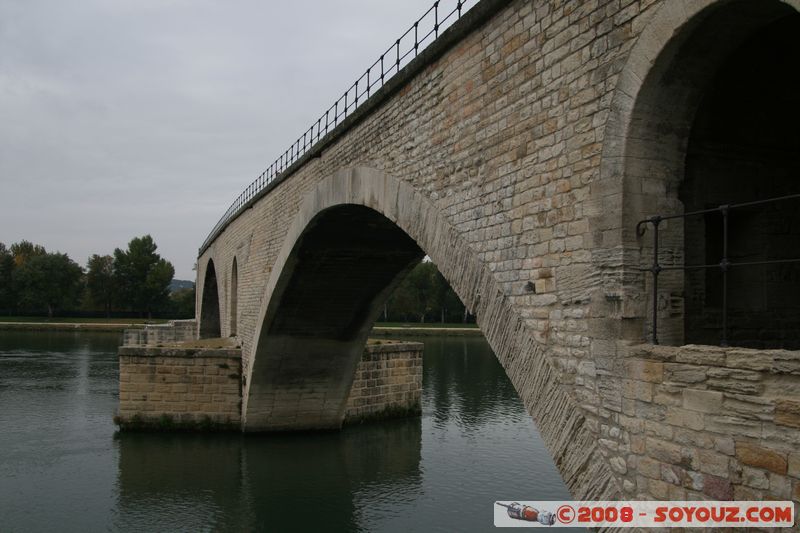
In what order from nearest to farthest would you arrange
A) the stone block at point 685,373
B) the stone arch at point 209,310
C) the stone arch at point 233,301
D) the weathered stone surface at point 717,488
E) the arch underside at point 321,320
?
the weathered stone surface at point 717,488 < the stone block at point 685,373 < the arch underside at point 321,320 < the stone arch at point 233,301 < the stone arch at point 209,310

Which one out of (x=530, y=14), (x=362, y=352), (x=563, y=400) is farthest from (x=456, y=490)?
(x=530, y=14)

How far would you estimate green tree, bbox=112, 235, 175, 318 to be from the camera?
70312mm

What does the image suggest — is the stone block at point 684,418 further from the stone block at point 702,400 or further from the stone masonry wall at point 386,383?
the stone masonry wall at point 386,383

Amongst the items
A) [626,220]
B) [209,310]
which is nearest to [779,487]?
[626,220]

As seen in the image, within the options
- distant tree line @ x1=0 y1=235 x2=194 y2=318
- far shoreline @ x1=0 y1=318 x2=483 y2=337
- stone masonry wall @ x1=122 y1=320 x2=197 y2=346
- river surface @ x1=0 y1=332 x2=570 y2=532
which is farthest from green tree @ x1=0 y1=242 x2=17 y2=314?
river surface @ x1=0 y1=332 x2=570 y2=532

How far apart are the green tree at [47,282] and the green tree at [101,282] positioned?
7.37 feet

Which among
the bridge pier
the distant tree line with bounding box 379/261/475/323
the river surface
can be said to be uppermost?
the distant tree line with bounding box 379/261/475/323

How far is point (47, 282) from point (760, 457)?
7005 cm

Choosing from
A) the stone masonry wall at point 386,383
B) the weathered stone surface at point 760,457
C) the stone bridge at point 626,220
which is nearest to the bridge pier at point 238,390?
the stone masonry wall at point 386,383

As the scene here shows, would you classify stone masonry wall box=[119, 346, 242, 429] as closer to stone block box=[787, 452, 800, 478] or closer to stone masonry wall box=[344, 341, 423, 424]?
stone masonry wall box=[344, 341, 423, 424]

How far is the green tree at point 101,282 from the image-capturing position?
231 ft

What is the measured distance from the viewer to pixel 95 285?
7019 cm

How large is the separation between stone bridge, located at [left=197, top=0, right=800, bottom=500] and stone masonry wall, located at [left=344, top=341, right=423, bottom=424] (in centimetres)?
1117

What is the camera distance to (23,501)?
1236 centimetres
